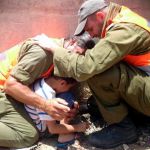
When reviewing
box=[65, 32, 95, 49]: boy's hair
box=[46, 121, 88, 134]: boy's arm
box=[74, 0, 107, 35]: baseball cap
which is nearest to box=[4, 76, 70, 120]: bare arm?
box=[46, 121, 88, 134]: boy's arm

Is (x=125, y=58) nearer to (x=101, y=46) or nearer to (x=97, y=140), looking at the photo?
(x=101, y=46)

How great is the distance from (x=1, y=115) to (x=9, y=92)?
0.26 meters

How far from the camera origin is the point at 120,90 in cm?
411

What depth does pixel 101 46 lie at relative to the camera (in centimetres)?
394

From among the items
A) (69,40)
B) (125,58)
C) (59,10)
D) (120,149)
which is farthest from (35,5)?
(120,149)

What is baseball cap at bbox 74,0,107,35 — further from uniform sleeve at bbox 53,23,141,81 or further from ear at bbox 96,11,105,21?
uniform sleeve at bbox 53,23,141,81

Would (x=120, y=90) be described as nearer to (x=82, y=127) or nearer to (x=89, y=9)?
(x=82, y=127)

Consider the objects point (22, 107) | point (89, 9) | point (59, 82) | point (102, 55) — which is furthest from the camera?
point (22, 107)

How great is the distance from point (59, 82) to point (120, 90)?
0.52 m

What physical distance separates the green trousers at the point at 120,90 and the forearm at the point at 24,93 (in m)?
0.45

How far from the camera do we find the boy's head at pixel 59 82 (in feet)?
14.0

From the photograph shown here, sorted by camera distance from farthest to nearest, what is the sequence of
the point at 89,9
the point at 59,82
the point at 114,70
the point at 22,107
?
1. the point at 22,107
2. the point at 59,82
3. the point at 89,9
4. the point at 114,70

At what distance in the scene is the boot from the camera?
4.25m

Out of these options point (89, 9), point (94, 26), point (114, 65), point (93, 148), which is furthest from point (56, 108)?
point (89, 9)
